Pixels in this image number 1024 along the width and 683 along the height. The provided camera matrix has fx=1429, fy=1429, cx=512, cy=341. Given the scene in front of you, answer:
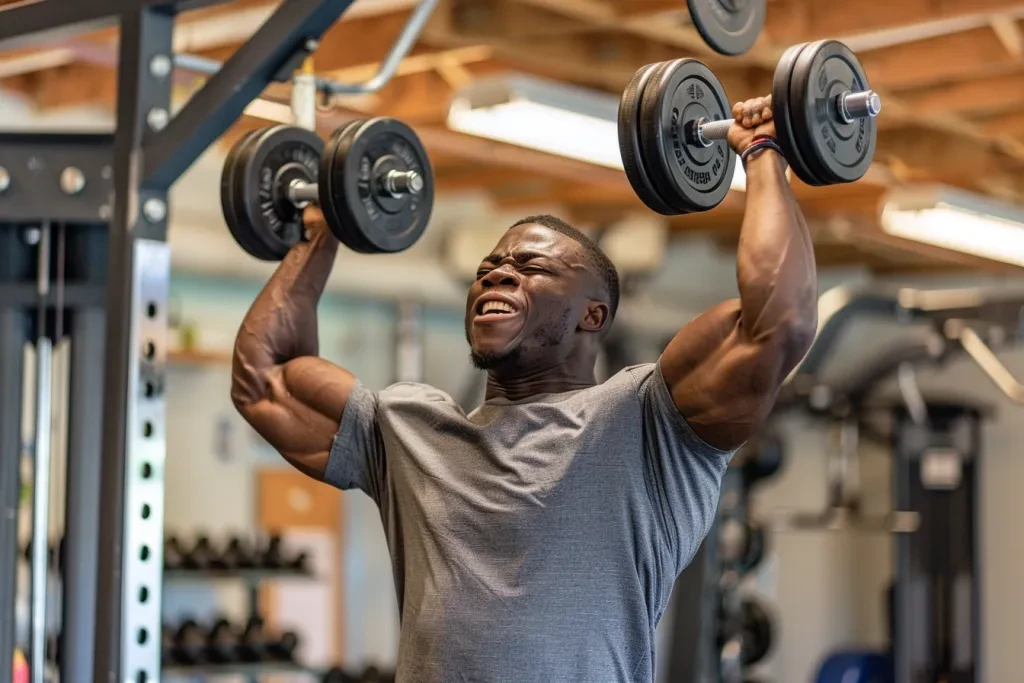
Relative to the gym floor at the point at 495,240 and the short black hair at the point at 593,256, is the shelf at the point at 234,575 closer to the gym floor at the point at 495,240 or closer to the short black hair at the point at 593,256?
the gym floor at the point at 495,240

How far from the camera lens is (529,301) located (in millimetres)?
1860

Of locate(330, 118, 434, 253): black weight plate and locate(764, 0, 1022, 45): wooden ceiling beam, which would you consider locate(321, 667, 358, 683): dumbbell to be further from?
locate(330, 118, 434, 253): black weight plate

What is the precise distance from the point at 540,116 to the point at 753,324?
2.34 metres

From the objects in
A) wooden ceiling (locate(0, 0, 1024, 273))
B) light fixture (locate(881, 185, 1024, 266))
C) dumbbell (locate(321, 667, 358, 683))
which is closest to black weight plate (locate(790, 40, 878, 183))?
wooden ceiling (locate(0, 0, 1024, 273))

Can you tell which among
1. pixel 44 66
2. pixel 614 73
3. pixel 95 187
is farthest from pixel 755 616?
pixel 95 187

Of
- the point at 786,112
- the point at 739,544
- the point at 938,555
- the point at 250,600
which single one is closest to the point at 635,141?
the point at 786,112

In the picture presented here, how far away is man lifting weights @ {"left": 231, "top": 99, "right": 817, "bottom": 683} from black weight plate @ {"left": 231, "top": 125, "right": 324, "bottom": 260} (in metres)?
0.43

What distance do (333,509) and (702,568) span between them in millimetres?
1923

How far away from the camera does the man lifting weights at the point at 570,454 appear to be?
1685 millimetres

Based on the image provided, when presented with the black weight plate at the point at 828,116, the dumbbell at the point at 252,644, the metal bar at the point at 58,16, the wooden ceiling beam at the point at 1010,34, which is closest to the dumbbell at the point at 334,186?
the metal bar at the point at 58,16

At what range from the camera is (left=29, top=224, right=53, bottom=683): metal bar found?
2.30m

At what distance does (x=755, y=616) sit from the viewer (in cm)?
683

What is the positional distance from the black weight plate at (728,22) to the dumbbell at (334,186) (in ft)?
1.81

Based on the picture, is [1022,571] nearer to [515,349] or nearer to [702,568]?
[702,568]
